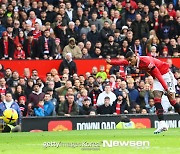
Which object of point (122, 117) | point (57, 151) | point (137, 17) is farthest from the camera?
point (137, 17)

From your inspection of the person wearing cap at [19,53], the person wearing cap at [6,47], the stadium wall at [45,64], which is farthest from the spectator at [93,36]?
the person wearing cap at [6,47]

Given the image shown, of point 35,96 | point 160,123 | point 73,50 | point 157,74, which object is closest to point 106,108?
point 35,96

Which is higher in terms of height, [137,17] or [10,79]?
[137,17]

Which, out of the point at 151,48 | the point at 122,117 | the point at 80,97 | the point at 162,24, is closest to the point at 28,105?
the point at 80,97

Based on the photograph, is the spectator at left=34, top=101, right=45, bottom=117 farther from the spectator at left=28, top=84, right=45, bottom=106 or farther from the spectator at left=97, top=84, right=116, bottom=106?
the spectator at left=97, top=84, right=116, bottom=106

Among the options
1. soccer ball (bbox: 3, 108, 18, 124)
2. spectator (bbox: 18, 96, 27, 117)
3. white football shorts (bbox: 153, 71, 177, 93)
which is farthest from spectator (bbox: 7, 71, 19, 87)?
white football shorts (bbox: 153, 71, 177, 93)

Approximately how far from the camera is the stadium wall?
27.2 m

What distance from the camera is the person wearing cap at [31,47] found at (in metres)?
27.2

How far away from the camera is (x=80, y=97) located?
2452cm

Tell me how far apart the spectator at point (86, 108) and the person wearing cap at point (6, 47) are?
4114 millimetres

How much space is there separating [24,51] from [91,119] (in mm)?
5841

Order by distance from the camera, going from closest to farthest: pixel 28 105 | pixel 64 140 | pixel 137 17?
1. pixel 64 140
2. pixel 28 105
3. pixel 137 17

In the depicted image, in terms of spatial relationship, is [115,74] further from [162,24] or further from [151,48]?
[162,24]

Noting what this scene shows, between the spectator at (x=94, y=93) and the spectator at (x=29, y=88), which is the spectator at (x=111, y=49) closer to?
the spectator at (x=94, y=93)
